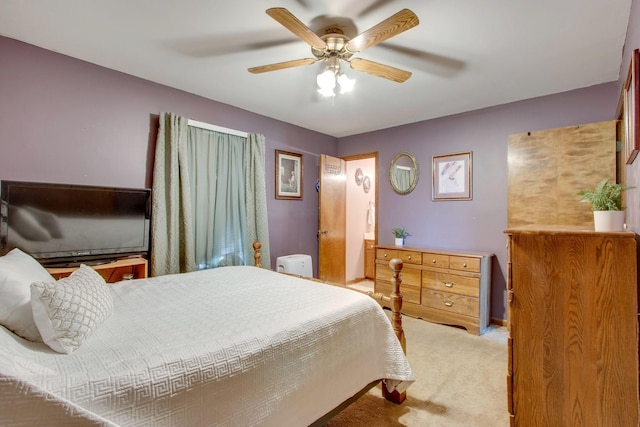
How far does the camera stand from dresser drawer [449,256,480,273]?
320 centimetres

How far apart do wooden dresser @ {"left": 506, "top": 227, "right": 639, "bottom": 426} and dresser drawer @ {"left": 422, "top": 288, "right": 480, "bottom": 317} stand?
1646 millimetres

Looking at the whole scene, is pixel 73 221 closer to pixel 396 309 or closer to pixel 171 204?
pixel 171 204

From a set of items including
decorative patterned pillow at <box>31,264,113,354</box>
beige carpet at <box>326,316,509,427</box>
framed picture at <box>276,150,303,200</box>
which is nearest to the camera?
decorative patterned pillow at <box>31,264,113,354</box>

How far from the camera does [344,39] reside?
6.74ft

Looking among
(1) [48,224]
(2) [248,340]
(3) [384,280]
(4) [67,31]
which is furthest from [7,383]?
(3) [384,280]

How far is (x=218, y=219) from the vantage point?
3.40 m

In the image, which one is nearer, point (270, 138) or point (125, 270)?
point (125, 270)

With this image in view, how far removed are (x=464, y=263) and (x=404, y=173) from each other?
155 centimetres

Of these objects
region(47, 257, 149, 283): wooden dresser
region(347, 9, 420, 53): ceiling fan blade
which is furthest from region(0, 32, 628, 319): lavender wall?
region(347, 9, 420, 53): ceiling fan blade

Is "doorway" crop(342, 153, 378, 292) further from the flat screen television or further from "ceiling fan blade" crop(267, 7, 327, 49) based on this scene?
"ceiling fan blade" crop(267, 7, 327, 49)

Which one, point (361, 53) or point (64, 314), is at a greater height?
point (361, 53)

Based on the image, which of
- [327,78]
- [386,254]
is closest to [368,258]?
[386,254]

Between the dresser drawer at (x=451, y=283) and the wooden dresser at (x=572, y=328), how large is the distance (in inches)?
64.1

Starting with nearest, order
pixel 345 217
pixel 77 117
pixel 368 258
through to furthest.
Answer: pixel 77 117
pixel 345 217
pixel 368 258
